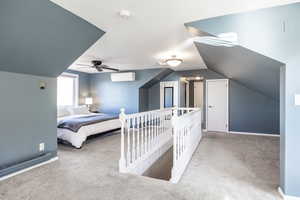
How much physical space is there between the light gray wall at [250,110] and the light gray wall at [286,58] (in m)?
3.76

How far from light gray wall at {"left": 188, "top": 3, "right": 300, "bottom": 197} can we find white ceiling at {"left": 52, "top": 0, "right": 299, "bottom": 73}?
17 centimetres

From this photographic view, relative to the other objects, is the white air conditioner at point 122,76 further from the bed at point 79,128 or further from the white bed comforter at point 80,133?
the white bed comforter at point 80,133

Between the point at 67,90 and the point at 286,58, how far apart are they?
6408 millimetres

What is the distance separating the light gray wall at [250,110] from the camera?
5195 millimetres

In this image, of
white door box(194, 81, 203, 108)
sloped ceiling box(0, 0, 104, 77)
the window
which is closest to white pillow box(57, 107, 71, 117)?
the window

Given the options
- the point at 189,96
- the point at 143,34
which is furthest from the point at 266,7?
the point at 189,96

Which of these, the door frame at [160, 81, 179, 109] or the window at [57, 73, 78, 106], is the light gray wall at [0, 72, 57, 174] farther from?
the door frame at [160, 81, 179, 109]

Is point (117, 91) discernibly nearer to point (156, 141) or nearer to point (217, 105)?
point (156, 141)

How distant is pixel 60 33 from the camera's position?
235cm

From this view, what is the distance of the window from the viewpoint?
595 centimetres

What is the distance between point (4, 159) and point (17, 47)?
1.66 metres

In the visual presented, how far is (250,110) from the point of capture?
5453 millimetres

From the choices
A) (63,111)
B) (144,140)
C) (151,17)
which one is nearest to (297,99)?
(151,17)

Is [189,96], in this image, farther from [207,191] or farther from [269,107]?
[207,191]
